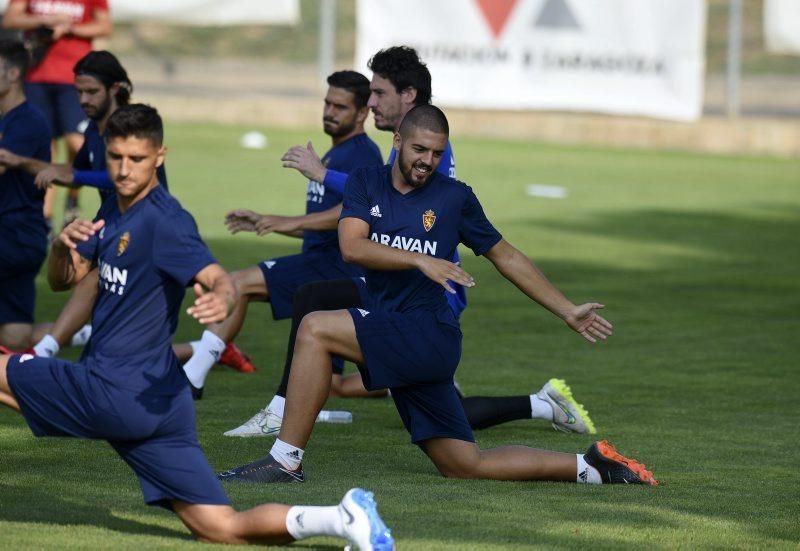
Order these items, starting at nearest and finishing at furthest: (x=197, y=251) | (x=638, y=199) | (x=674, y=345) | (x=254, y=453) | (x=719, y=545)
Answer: (x=197, y=251), (x=719, y=545), (x=254, y=453), (x=674, y=345), (x=638, y=199)

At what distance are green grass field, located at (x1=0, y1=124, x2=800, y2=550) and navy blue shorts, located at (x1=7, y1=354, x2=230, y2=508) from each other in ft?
0.77

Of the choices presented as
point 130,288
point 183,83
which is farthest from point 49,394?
point 183,83

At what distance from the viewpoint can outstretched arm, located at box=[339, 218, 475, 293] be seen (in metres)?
6.29

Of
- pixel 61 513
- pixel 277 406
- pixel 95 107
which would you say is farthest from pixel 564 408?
pixel 95 107

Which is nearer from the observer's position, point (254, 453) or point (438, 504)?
point (438, 504)

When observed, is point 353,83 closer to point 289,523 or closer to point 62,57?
point 289,523

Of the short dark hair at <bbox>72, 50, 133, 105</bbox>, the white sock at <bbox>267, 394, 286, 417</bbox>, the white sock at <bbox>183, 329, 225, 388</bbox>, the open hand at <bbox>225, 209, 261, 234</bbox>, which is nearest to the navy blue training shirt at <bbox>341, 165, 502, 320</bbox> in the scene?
the open hand at <bbox>225, 209, 261, 234</bbox>

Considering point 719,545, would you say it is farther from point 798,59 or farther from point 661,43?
point 798,59

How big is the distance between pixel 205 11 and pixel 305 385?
1886 centimetres

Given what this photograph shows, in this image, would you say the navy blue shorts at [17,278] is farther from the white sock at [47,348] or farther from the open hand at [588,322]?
the open hand at [588,322]

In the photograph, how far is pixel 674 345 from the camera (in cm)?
1095

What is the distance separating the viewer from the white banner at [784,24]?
23438 millimetres

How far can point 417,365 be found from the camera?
6.68m

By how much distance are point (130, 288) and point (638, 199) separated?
13.9 m
